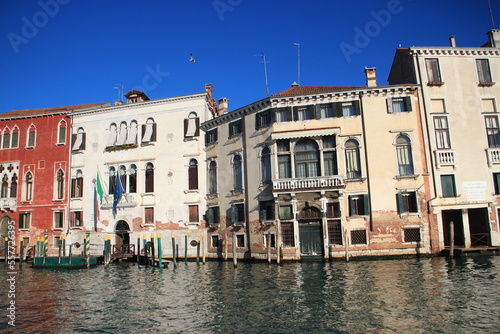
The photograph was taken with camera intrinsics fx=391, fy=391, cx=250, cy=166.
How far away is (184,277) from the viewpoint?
1752 centimetres

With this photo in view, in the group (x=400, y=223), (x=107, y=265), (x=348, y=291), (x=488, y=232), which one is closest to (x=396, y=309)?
(x=348, y=291)

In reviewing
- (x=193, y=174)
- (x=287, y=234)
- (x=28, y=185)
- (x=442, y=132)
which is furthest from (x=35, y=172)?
(x=442, y=132)

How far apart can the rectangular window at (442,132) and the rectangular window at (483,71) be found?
324 centimetres

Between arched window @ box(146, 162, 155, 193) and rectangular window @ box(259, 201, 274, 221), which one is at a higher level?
arched window @ box(146, 162, 155, 193)

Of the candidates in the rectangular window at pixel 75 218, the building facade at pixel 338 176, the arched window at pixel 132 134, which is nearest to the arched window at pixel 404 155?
the building facade at pixel 338 176

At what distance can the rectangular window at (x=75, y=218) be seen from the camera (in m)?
27.5

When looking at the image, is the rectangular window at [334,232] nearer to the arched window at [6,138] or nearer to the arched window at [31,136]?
the arched window at [31,136]

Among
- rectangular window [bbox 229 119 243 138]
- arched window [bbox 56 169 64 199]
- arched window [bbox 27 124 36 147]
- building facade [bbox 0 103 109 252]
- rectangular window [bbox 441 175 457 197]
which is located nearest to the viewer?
rectangular window [bbox 441 175 457 197]

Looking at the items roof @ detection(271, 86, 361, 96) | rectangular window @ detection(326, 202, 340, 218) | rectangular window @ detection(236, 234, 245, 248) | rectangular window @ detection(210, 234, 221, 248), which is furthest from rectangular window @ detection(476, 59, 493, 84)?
rectangular window @ detection(210, 234, 221, 248)

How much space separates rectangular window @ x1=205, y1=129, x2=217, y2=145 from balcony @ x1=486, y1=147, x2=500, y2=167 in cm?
1577

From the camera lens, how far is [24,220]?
28297mm

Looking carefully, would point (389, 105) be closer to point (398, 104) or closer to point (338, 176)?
point (398, 104)

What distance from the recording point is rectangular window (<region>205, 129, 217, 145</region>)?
2547cm

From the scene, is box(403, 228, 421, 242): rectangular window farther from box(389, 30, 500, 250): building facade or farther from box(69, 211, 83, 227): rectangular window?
box(69, 211, 83, 227): rectangular window
